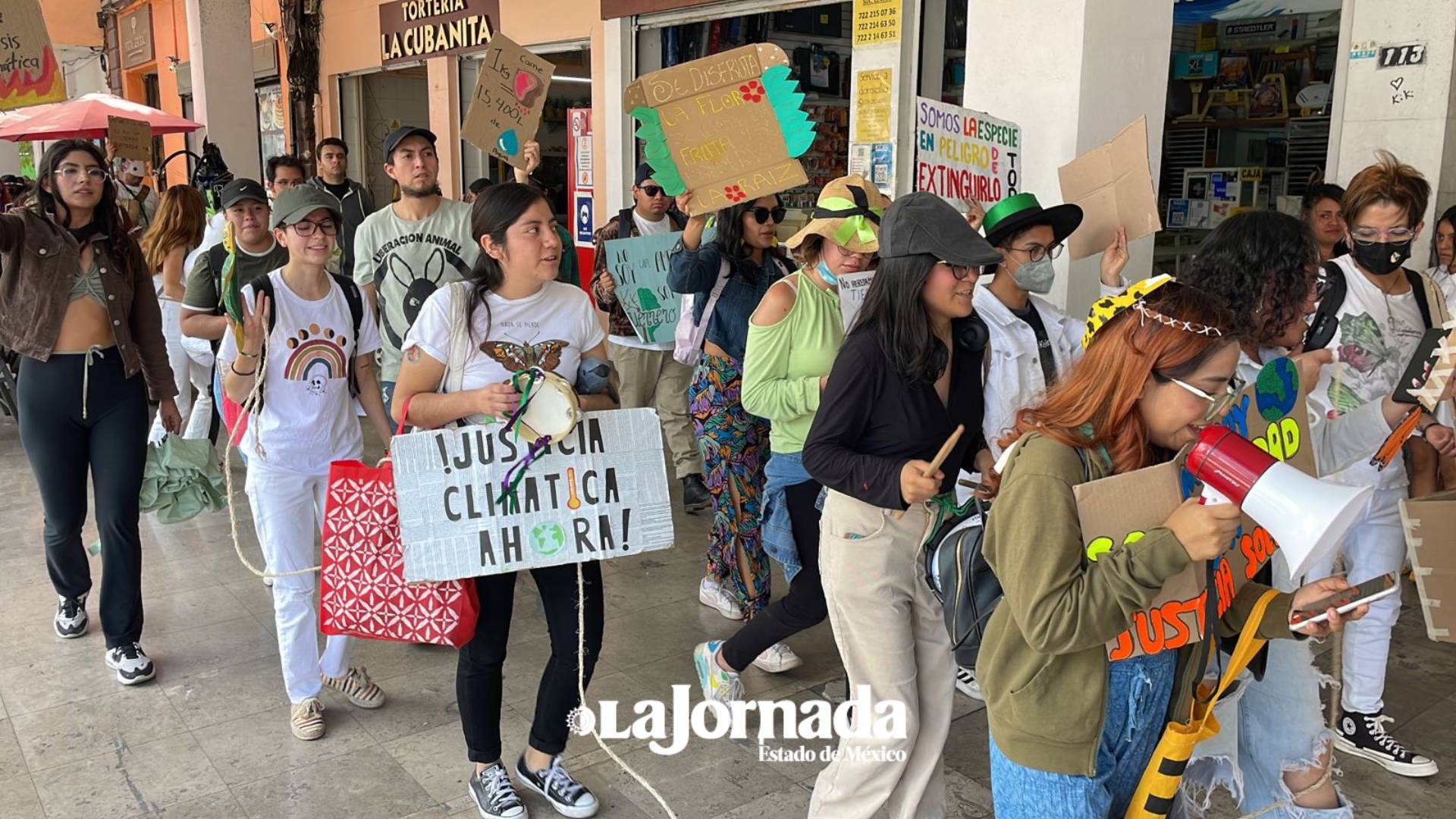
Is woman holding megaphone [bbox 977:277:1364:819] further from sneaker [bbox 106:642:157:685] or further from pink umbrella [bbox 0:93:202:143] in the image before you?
pink umbrella [bbox 0:93:202:143]

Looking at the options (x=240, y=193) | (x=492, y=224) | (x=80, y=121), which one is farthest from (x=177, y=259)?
(x=80, y=121)

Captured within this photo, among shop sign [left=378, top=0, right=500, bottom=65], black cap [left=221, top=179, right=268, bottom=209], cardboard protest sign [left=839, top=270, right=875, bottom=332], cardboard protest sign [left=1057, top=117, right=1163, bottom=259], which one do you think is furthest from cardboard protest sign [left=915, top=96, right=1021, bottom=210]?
shop sign [left=378, top=0, right=500, bottom=65]

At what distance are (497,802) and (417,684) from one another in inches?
44.0

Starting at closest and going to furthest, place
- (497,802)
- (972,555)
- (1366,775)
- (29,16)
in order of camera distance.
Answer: (972,555) < (497,802) < (1366,775) < (29,16)

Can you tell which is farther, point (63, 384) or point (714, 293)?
point (714, 293)

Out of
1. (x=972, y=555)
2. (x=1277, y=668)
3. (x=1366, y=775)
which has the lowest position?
(x=1366, y=775)

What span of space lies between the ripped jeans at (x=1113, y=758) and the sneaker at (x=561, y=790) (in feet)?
5.05

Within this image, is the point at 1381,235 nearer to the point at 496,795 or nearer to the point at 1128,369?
the point at 1128,369

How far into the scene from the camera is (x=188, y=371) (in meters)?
7.48

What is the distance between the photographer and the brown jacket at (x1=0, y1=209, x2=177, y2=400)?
13.6 ft

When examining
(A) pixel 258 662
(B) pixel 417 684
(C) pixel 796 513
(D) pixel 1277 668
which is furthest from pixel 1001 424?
(A) pixel 258 662

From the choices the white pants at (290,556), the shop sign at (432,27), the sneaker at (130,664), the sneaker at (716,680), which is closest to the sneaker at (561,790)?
the sneaker at (716,680)

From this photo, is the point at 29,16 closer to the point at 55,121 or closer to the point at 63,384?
the point at 63,384

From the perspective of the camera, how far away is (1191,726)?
2.06 meters
